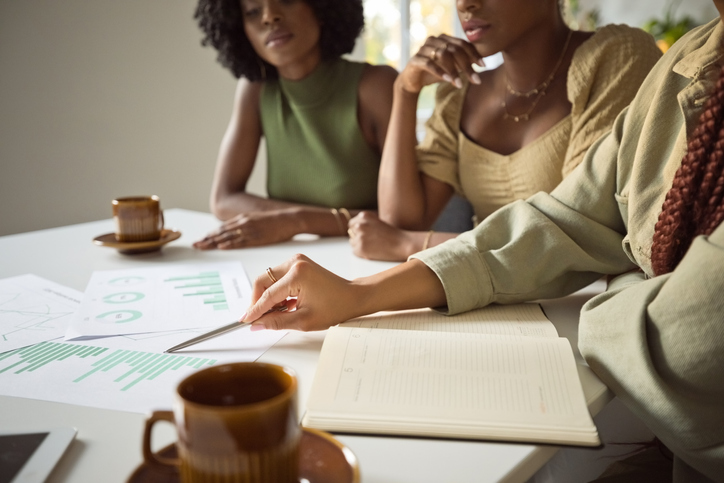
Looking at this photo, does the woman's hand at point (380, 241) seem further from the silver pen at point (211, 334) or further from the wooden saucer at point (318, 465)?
the wooden saucer at point (318, 465)

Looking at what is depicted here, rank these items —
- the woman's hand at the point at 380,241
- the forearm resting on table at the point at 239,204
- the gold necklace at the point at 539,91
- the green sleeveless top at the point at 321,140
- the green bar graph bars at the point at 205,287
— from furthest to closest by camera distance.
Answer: the green sleeveless top at the point at 321,140 → the forearm resting on table at the point at 239,204 → the gold necklace at the point at 539,91 → the woman's hand at the point at 380,241 → the green bar graph bars at the point at 205,287

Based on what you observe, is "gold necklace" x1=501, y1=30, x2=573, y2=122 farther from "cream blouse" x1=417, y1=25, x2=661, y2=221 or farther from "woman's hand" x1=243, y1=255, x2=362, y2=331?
"woman's hand" x1=243, y1=255, x2=362, y2=331

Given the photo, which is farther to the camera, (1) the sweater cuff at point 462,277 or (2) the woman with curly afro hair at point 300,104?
(2) the woman with curly afro hair at point 300,104

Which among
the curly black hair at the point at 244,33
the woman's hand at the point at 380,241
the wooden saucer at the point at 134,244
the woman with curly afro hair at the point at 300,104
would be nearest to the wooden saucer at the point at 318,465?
the woman's hand at the point at 380,241

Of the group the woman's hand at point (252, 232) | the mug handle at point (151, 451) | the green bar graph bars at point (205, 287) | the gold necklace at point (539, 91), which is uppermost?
the gold necklace at point (539, 91)

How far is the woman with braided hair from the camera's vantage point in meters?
0.58

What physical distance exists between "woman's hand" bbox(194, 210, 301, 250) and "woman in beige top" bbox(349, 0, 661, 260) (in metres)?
0.17

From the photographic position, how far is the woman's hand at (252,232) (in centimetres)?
129

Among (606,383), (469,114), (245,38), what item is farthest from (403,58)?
(606,383)

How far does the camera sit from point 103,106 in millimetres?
2746

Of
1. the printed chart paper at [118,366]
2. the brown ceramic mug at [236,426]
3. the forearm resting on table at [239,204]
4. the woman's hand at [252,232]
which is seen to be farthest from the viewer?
the forearm resting on table at [239,204]

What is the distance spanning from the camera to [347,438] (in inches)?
21.1

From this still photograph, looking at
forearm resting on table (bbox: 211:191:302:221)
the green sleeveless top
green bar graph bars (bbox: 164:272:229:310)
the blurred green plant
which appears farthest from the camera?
the blurred green plant

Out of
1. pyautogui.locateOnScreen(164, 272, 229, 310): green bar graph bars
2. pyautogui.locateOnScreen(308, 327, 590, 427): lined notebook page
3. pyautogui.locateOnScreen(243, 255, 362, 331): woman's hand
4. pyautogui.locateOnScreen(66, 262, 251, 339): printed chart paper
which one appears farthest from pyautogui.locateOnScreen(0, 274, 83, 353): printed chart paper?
pyautogui.locateOnScreen(308, 327, 590, 427): lined notebook page
